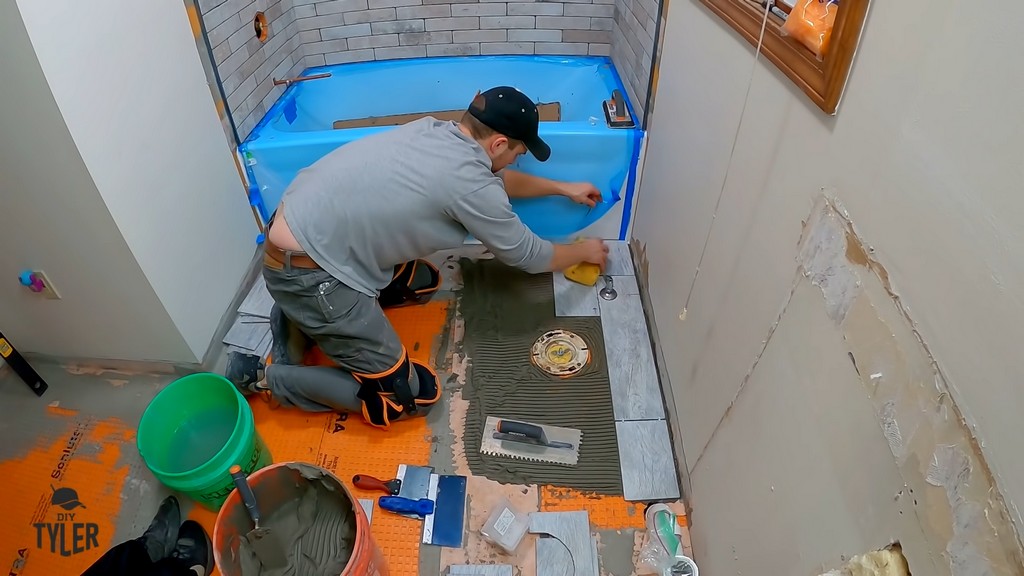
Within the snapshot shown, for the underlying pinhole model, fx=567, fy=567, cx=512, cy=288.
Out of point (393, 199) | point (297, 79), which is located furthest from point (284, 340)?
point (297, 79)

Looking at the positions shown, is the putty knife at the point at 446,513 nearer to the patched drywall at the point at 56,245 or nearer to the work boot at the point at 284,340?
the work boot at the point at 284,340

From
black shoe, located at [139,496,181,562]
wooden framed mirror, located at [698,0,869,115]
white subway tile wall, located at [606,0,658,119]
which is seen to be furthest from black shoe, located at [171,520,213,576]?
white subway tile wall, located at [606,0,658,119]

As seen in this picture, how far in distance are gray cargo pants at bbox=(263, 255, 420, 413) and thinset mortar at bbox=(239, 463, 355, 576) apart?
1.13 ft

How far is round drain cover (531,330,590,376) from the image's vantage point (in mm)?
1744

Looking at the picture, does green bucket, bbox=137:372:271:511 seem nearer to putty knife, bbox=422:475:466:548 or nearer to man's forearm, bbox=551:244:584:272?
putty knife, bbox=422:475:466:548

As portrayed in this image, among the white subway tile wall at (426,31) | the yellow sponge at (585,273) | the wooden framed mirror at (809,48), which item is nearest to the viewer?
the wooden framed mirror at (809,48)

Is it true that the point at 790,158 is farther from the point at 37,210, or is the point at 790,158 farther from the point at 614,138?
the point at 37,210

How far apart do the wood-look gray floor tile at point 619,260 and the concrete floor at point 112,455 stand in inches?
24.4

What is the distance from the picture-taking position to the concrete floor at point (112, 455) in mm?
1357

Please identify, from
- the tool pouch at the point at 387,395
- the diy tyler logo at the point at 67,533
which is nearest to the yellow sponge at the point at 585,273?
the tool pouch at the point at 387,395

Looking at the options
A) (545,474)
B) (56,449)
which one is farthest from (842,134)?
(56,449)

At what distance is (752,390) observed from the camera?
1033 millimetres

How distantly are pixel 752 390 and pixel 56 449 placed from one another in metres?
1.80

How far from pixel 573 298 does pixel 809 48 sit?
1219 mm
